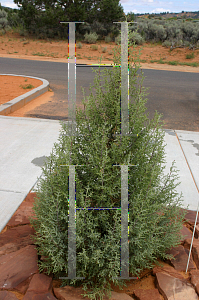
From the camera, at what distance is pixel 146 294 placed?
1944 millimetres

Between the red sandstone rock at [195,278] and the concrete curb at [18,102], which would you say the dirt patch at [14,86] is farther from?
the red sandstone rock at [195,278]

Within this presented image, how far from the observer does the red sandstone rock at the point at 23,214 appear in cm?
287

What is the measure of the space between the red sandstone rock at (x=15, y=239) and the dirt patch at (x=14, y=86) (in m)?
5.58

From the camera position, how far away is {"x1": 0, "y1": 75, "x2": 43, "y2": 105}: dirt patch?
8234 mm

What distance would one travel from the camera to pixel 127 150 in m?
2.00

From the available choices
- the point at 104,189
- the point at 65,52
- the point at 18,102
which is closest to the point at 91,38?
the point at 65,52

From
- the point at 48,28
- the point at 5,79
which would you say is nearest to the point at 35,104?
the point at 5,79

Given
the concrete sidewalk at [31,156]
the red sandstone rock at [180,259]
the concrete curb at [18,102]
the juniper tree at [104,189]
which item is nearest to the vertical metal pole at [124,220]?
the juniper tree at [104,189]

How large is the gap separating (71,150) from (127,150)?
0.44 meters

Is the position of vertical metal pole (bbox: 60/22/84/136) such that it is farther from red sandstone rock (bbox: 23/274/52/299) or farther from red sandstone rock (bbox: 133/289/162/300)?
red sandstone rock (bbox: 133/289/162/300)

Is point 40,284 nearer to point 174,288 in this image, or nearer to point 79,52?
point 174,288

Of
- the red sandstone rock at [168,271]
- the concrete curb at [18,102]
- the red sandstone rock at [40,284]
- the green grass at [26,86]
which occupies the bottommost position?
the red sandstone rock at [168,271]

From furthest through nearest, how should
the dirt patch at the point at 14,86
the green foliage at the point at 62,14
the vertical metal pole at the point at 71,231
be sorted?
the green foliage at the point at 62,14, the dirt patch at the point at 14,86, the vertical metal pole at the point at 71,231

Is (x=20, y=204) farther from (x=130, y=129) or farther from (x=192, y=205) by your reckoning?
(x=192, y=205)
